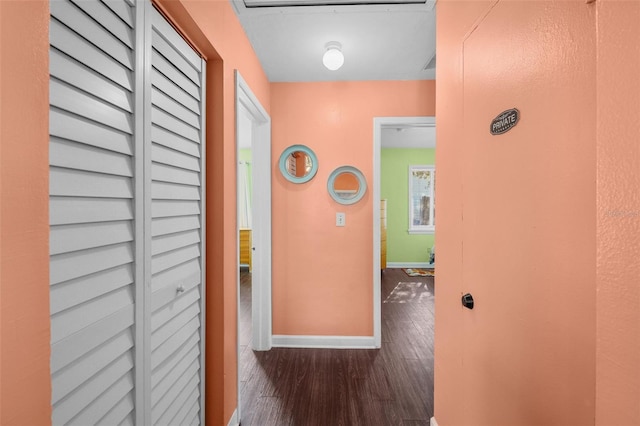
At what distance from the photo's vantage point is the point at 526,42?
2.97ft

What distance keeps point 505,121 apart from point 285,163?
1.95 m

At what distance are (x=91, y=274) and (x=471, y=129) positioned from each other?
1392 mm

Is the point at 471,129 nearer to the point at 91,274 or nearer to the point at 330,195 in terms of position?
the point at 91,274

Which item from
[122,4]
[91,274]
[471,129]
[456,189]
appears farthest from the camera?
[456,189]

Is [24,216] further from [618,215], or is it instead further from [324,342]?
[324,342]

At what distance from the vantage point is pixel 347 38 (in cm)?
201

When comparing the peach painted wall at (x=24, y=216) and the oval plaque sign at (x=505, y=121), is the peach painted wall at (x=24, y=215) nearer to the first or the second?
the peach painted wall at (x=24, y=216)

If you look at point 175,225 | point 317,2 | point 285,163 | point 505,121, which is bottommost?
point 175,225

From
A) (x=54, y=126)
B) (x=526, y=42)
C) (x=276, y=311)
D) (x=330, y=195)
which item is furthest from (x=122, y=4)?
(x=276, y=311)

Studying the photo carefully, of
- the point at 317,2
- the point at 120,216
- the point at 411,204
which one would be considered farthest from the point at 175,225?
the point at 411,204

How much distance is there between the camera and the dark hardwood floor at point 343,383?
72.7 inches

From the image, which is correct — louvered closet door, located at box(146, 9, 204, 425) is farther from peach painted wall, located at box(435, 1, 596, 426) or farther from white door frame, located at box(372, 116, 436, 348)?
white door frame, located at box(372, 116, 436, 348)

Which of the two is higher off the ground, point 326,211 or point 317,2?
point 317,2

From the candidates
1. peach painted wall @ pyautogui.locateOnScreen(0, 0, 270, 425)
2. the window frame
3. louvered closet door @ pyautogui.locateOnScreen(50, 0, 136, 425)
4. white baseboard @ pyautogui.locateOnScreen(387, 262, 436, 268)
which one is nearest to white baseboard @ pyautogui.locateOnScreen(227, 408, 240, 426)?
louvered closet door @ pyautogui.locateOnScreen(50, 0, 136, 425)
